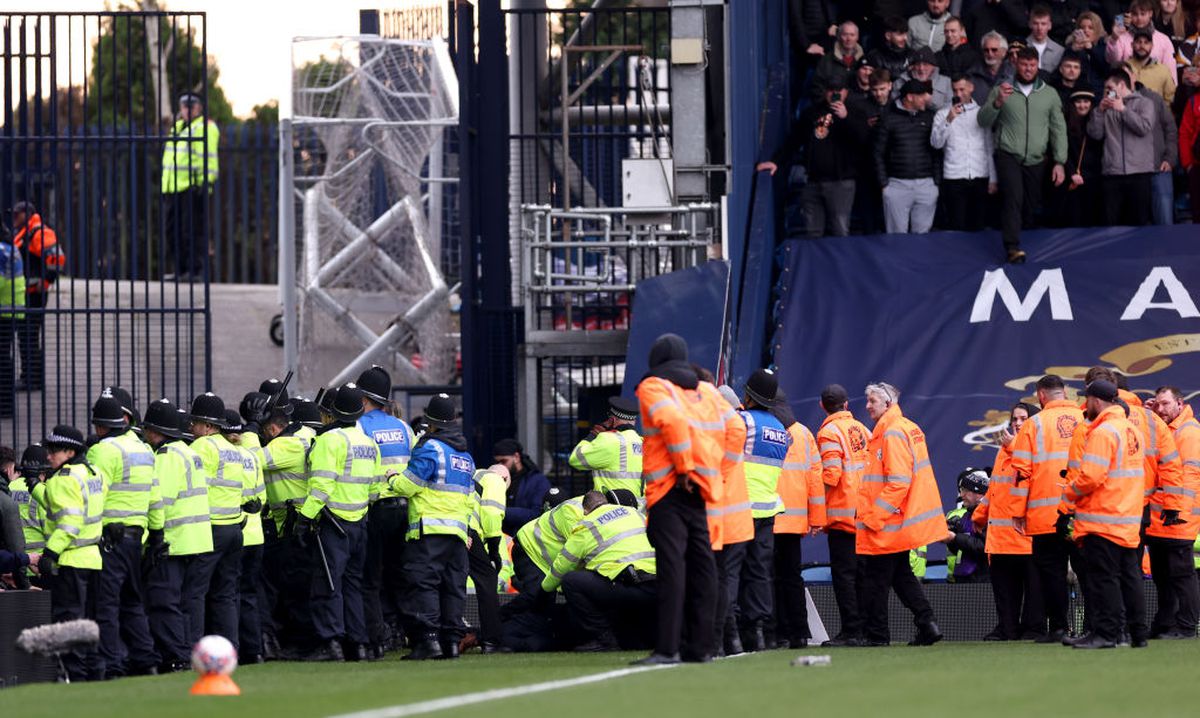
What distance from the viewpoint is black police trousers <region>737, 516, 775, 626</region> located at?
1447cm

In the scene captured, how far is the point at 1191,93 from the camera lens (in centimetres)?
1983

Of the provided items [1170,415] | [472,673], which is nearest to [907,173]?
[1170,415]

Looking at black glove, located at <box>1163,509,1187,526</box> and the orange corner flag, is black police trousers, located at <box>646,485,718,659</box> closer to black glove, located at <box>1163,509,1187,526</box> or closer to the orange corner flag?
the orange corner flag

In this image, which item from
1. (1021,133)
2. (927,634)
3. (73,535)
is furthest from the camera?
(1021,133)

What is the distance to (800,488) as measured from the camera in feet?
49.4

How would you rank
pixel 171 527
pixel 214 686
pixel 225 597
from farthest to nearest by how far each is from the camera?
pixel 225 597 → pixel 171 527 → pixel 214 686

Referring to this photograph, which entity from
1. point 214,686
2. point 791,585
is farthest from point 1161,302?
point 214,686

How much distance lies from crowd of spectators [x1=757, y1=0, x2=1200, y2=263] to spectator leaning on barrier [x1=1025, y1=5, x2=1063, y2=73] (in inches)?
0.6

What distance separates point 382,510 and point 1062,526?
4.91 m

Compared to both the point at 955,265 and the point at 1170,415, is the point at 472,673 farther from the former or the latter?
the point at 955,265

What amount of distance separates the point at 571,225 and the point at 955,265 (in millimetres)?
4056

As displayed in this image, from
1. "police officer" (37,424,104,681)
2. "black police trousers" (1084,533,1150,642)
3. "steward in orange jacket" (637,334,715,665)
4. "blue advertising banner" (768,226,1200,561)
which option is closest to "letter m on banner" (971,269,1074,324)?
"blue advertising banner" (768,226,1200,561)

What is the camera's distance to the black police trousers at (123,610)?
13.4 meters

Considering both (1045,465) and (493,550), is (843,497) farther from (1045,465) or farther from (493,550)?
(493,550)
